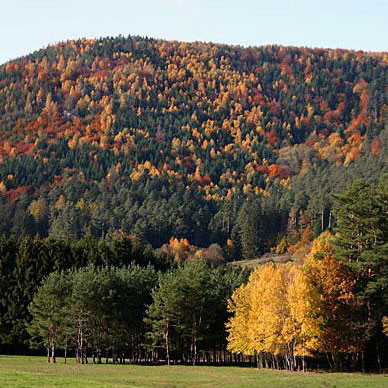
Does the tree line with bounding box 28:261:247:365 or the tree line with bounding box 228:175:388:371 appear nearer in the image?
the tree line with bounding box 228:175:388:371

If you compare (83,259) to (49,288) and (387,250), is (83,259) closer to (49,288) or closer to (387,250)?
(49,288)

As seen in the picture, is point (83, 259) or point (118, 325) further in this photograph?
point (83, 259)

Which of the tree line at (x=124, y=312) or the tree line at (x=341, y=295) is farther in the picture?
the tree line at (x=124, y=312)

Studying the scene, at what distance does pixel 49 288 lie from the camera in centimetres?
9406

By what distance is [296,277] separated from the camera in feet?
244

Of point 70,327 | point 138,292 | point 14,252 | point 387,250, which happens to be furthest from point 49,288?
point 387,250

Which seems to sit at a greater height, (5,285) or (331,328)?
(5,285)

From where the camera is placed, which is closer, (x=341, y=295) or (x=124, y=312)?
(x=341, y=295)

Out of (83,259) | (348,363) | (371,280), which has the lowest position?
(348,363)

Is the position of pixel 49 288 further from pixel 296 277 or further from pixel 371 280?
pixel 371 280

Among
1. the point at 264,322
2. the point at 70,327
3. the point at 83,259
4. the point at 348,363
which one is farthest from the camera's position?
the point at 83,259

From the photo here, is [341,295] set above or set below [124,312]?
below

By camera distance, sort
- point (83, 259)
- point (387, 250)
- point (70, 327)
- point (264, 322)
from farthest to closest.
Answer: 1. point (83, 259)
2. point (70, 327)
3. point (264, 322)
4. point (387, 250)

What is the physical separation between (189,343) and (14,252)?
39177 mm
